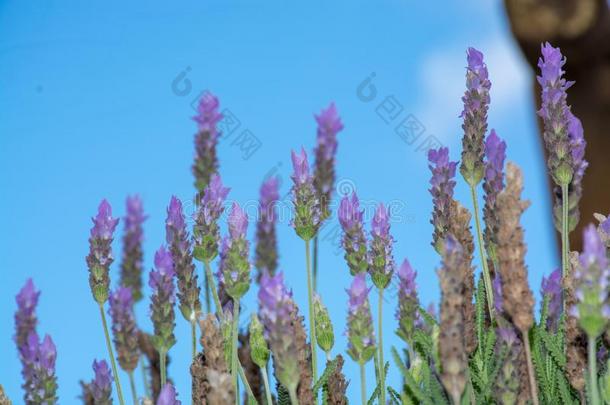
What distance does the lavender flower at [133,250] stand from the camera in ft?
9.48

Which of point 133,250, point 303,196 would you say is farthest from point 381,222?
point 133,250

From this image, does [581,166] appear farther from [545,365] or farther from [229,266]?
[229,266]

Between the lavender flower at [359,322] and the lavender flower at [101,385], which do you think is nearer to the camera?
the lavender flower at [359,322]

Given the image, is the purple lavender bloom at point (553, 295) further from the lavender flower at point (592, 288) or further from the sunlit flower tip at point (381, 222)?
the lavender flower at point (592, 288)

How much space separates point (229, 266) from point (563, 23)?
328 cm

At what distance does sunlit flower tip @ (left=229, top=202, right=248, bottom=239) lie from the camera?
5.29 feet

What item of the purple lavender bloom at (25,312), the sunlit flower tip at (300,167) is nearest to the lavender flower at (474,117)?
the sunlit flower tip at (300,167)

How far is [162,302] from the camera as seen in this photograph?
6.19 ft

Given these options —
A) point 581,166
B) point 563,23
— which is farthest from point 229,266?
point 563,23

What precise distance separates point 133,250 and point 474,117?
5.07 feet

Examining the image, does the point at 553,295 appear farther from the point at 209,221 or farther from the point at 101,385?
the point at 101,385

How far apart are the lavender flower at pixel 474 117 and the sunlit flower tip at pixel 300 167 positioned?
386mm

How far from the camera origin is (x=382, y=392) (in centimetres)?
172

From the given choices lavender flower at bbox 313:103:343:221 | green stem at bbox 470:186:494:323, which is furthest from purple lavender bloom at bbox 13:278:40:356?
green stem at bbox 470:186:494:323
